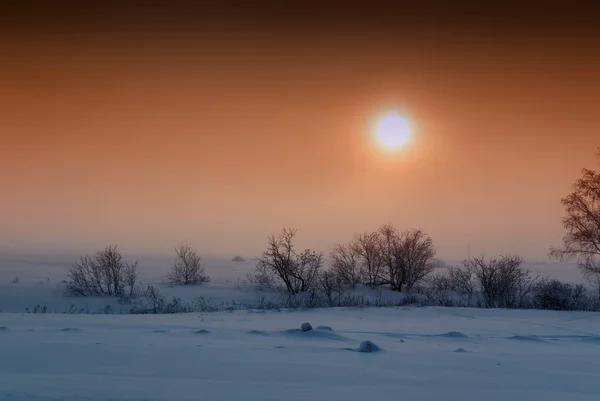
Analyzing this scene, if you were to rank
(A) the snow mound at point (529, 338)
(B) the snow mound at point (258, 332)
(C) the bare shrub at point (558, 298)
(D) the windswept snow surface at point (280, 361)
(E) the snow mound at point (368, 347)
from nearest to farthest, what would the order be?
1. (D) the windswept snow surface at point (280, 361)
2. (E) the snow mound at point (368, 347)
3. (B) the snow mound at point (258, 332)
4. (A) the snow mound at point (529, 338)
5. (C) the bare shrub at point (558, 298)

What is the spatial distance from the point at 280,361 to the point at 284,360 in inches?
4.3

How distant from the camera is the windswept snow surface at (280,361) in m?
7.13

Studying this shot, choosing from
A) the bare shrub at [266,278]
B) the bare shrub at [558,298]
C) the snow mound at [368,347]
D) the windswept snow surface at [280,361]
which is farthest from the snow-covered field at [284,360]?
the bare shrub at [266,278]

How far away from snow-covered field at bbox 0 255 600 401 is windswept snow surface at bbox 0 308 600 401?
2 centimetres

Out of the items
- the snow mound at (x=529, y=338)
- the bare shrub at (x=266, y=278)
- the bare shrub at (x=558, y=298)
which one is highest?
the bare shrub at (x=266, y=278)

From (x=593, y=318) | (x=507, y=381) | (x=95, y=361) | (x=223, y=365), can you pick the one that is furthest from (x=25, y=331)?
(x=593, y=318)

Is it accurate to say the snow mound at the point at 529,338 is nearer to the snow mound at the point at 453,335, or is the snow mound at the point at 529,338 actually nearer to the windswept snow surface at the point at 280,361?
the windswept snow surface at the point at 280,361

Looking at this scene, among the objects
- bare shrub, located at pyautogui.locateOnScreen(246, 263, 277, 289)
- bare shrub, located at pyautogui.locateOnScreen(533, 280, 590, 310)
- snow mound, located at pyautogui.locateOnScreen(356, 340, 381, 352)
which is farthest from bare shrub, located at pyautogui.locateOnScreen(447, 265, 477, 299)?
snow mound, located at pyautogui.locateOnScreen(356, 340, 381, 352)

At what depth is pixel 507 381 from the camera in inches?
314

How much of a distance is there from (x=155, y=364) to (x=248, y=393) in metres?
2.03

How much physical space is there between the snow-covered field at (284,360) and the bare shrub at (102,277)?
1318 inches

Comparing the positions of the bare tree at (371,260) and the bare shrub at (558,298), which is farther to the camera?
the bare tree at (371,260)

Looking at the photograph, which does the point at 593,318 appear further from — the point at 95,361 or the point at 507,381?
the point at 95,361

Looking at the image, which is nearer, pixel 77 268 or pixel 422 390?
pixel 422 390
